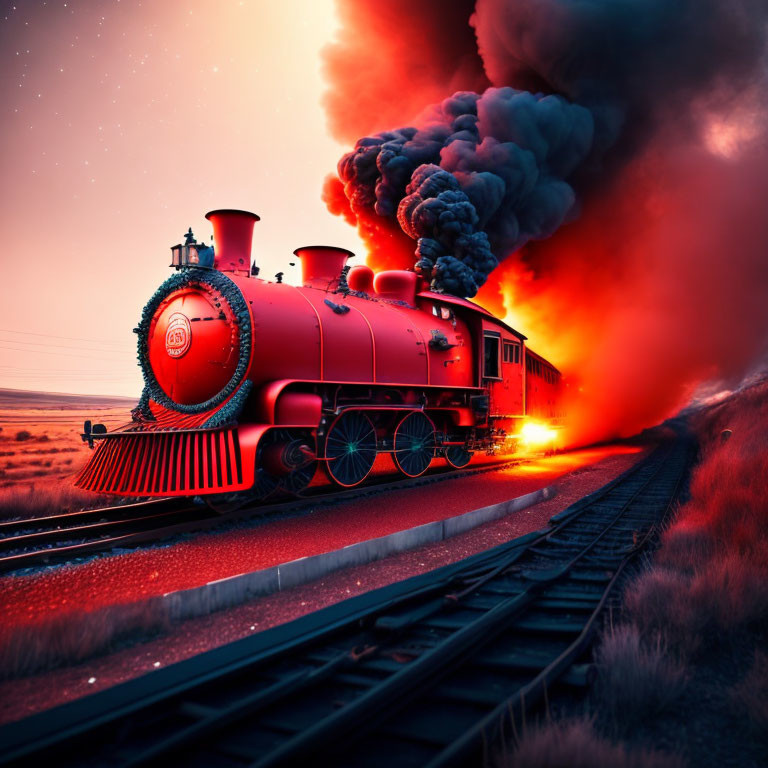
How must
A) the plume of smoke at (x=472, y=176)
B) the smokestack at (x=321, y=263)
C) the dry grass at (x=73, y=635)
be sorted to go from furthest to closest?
the plume of smoke at (x=472, y=176), the smokestack at (x=321, y=263), the dry grass at (x=73, y=635)

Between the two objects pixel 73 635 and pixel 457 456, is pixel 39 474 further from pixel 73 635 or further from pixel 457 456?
pixel 73 635

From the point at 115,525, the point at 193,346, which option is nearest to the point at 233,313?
the point at 193,346

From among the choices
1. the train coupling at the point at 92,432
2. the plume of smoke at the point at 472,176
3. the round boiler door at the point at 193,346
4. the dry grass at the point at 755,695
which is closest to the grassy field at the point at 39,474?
the train coupling at the point at 92,432

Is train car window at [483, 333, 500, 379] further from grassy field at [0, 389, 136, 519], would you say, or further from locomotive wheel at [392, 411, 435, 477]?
grassy field at [0, 389, 136, 519]

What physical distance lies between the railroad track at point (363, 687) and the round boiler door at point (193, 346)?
4605 mm

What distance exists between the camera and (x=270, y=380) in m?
7.70

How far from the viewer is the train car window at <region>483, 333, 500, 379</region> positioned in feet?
39.7

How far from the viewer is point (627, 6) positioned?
65.2 ft

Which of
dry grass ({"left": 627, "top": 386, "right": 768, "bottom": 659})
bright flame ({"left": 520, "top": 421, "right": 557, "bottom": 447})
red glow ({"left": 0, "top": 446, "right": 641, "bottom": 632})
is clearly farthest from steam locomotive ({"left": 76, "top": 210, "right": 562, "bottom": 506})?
dry grass ({"left": 627, "top": 386, "right": 768, "bottom": 659})

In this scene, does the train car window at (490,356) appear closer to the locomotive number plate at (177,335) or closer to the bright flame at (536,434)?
the bright flame at (536,434)

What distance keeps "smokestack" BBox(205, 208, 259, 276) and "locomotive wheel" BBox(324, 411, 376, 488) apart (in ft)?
9.64

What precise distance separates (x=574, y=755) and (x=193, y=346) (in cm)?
721

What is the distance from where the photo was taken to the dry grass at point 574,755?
76.9 inches

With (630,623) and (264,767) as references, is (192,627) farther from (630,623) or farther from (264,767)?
(630,623)
